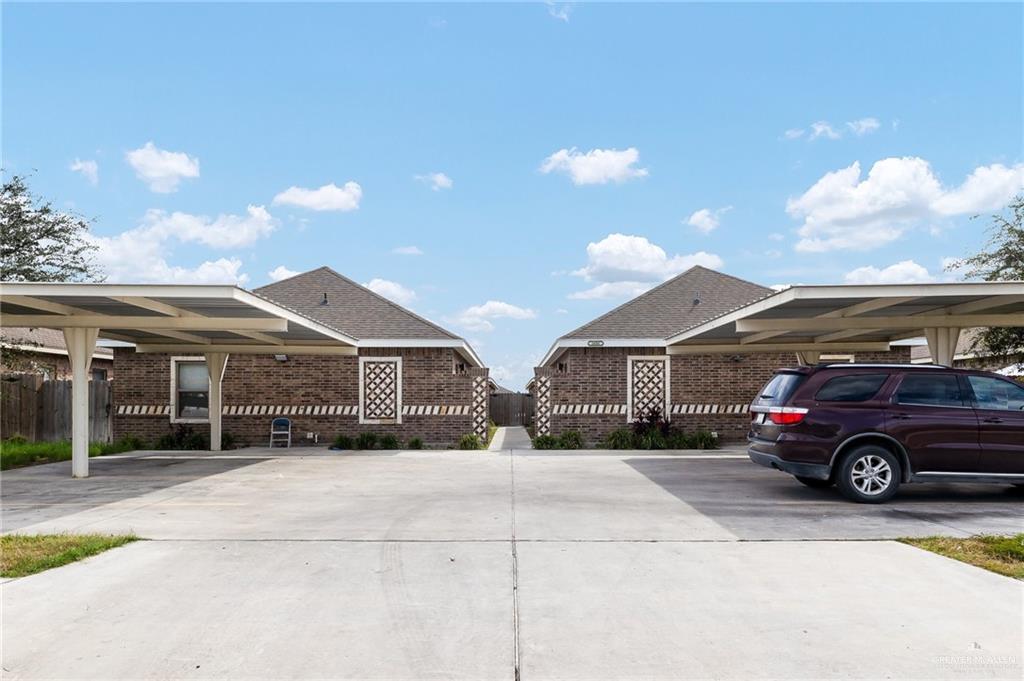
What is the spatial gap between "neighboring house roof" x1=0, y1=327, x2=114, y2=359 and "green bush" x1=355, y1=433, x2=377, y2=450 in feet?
21.4

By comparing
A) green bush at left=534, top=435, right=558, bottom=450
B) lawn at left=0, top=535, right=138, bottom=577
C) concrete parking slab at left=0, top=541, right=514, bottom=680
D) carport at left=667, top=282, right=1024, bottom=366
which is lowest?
green bush at left=534, top=435, right=558, bottom=450

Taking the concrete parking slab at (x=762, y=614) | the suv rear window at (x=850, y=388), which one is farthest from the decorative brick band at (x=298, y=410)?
the concrete parking slab at (x=762, y=614)

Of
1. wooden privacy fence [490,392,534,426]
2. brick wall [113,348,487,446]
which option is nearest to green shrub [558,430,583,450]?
brick wall [113,348,487,446]

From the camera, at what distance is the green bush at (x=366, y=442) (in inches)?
763

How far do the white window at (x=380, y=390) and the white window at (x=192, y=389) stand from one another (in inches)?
160

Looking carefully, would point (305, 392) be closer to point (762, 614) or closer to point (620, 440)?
point (620, 440)

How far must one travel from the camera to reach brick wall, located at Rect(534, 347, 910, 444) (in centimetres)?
2008

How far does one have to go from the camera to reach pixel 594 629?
486 centimetres

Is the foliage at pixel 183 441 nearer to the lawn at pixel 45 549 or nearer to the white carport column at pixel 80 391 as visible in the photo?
the white carport column at pixel 80 391

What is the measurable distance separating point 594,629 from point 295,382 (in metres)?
16.5

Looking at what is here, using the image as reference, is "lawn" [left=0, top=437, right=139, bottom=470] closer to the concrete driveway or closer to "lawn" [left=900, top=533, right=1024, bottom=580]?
the concrete driveway

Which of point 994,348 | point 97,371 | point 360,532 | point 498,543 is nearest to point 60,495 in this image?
point 360,532

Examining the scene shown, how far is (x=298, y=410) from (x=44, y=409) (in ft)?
22.2

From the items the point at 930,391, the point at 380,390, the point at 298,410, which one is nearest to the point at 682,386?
the point at 380,390
